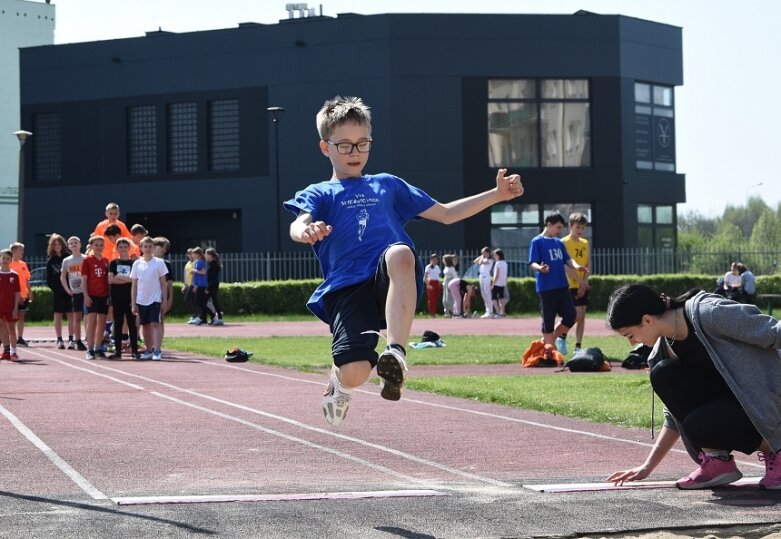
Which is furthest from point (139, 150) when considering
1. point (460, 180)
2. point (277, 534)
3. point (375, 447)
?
point (277, 534)

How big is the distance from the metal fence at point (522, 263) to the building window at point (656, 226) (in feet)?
8.55

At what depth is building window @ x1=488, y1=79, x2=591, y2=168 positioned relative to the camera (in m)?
48.9

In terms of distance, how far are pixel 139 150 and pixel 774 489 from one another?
4608cm

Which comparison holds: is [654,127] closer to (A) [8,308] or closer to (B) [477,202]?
(A) [8,308]

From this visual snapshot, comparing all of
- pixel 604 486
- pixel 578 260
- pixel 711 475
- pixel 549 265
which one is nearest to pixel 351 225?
pixel 604 486

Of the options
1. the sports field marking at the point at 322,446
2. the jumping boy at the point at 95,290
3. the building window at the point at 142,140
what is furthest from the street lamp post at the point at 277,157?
the sports field marking at the point at 322,446

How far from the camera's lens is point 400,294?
6.97m

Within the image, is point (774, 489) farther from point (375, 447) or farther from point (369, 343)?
point (375, 447)

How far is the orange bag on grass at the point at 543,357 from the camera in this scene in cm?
1808

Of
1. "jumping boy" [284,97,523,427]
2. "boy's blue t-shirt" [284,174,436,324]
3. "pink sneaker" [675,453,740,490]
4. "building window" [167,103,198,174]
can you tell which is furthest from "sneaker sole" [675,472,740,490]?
"building window" [167,103,198,174]

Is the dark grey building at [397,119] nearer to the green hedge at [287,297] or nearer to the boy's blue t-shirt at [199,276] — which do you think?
the green hedge at [287,297]

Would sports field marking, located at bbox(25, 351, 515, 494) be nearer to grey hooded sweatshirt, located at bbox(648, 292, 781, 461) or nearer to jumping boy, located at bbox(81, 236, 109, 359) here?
grey hooded sweatshirt, located at bbox(648, 292, 781, 461)

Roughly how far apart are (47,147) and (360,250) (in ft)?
158

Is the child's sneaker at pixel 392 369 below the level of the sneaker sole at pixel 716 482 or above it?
above
